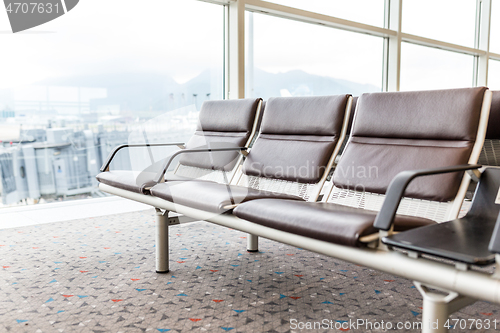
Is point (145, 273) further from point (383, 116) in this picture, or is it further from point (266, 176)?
point (383, 116)

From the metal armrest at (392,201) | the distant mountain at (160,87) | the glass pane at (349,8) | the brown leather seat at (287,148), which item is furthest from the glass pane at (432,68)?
the metal armrest at (392,201)

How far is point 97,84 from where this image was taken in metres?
3.80

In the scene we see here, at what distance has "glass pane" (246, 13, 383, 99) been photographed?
4.30m

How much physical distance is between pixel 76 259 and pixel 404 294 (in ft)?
5.67

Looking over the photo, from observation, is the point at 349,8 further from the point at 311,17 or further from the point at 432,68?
the point at 432,68

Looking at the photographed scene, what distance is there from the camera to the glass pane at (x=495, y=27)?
6.72 meters

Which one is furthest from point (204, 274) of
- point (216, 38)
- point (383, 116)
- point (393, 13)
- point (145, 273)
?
point (393, 13)

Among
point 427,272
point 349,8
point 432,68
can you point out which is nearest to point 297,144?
point 427,272

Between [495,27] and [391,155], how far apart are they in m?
6.52

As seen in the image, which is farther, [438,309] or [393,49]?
[393,49]

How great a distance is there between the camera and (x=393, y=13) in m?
5.26

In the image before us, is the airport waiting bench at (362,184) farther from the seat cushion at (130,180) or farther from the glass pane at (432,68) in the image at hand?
the glass pane at (432,68)

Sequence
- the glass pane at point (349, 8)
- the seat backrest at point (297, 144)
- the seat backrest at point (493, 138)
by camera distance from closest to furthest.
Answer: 1. the seat backrest at point (493, 138)
2. the seat backrest at point (297, 144)
3. the glass pane at point (349, 8)

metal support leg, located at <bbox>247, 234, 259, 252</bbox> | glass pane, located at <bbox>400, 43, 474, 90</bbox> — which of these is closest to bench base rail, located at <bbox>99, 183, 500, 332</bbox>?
metal support leg, located at <bbox>247, 234, 259, 252</bbox>
